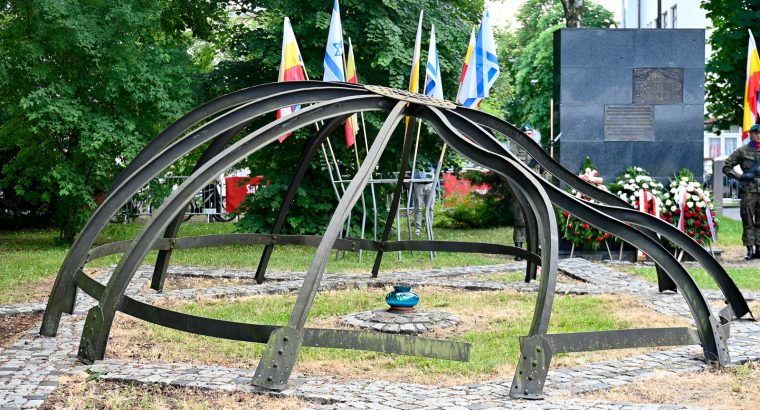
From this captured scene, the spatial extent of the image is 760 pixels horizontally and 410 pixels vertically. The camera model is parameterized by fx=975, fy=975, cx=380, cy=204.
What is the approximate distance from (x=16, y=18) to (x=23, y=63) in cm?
89

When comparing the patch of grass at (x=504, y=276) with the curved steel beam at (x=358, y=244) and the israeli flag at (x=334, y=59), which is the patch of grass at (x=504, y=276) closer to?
the curved steel beam at (x=358, y=244)

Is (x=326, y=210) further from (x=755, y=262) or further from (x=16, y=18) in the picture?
(x=755, y=262)

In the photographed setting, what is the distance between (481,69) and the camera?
38.6ft

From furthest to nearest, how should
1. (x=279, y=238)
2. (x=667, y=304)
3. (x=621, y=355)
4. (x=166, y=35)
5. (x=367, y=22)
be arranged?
(x=166, y=35) → (x=367, y=22) → (x=279, y=238) → (x=667, y=304) → (x=621, y=355)

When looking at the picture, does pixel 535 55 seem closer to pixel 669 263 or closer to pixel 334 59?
pixel 334 59

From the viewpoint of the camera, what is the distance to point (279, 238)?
9180mm

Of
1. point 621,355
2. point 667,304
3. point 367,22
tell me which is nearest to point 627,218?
point 621,355

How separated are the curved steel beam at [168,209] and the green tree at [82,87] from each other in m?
8.13

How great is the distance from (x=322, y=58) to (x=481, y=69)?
4359 millimetres

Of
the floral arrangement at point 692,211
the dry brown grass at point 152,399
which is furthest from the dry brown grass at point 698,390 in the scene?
the floral arrangement at point 692,211

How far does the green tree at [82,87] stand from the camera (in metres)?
13.5

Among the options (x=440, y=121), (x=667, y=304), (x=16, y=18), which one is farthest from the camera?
(x=16, y=18)

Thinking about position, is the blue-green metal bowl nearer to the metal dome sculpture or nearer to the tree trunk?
the metal dome sculpture

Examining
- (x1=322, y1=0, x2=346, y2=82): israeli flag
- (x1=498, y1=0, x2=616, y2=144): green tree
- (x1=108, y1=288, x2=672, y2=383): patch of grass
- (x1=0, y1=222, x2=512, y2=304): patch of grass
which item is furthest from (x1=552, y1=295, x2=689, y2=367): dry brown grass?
(x1=498, y1=0, x2=616, y2=144): green tree
